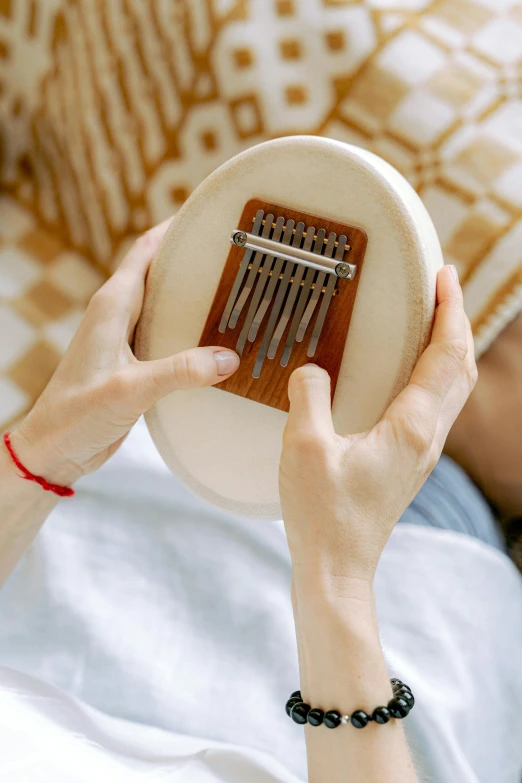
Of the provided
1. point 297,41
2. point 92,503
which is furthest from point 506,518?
point 297,41

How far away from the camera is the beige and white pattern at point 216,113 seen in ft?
3.81

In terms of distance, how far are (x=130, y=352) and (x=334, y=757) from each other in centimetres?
49

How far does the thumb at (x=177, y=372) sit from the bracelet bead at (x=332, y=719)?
0.37 metres

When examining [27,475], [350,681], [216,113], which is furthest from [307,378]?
[216,113]

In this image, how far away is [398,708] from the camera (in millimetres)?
627

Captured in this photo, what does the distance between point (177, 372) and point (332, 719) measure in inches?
15.2

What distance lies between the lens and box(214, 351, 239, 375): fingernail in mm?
784

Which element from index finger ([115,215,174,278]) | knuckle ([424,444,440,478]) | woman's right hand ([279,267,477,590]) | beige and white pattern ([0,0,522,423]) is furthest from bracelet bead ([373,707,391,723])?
beige and white pattern ([0,0,522,423])

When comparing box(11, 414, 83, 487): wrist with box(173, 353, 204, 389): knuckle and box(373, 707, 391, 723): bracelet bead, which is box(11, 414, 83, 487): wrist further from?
box(373, 707, 391, 723): bracelet bead

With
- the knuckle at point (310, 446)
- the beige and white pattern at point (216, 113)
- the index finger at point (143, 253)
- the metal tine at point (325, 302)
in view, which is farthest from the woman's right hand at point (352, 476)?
the beige and white pattern at point (216, 113)

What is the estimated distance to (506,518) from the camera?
120cm

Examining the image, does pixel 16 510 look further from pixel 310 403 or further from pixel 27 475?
pixel 310 403

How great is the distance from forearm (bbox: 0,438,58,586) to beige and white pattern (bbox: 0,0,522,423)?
0.54 metres

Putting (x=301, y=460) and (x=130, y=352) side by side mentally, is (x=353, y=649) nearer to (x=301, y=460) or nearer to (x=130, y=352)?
(x=301, y=460)
